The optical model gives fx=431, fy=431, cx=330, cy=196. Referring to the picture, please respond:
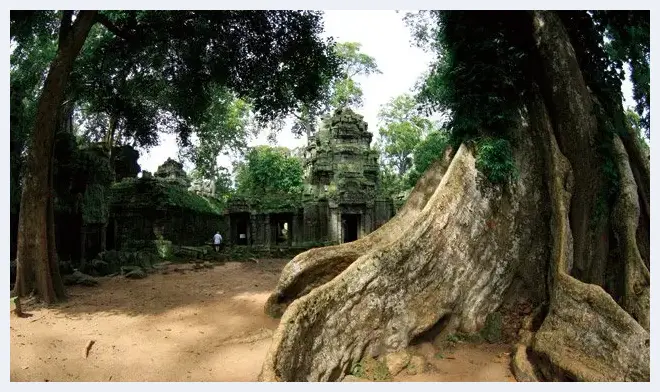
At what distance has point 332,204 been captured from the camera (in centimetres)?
1861

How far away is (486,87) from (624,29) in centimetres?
213

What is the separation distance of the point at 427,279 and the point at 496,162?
6.05 ft

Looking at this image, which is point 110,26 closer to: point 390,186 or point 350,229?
point 350,229

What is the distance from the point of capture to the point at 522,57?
6.31 metres

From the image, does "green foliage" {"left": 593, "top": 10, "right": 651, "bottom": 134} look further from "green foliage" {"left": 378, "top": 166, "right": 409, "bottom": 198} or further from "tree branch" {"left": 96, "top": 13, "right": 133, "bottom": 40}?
"green foliage" {"left": 378, "top": 166, "right": 409, "bottom": 198}

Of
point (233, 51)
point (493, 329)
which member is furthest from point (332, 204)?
point (493, 329)

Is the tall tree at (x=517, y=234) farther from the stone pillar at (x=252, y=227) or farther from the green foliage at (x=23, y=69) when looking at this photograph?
the stone pillar at (x=252, y=227)

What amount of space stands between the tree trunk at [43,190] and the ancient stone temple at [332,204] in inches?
419

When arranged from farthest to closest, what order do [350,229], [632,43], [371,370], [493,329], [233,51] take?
[350,229]
[233,51]
[632,43]
[493,329]
[371,370]

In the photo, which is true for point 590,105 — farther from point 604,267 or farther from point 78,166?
point 78,166

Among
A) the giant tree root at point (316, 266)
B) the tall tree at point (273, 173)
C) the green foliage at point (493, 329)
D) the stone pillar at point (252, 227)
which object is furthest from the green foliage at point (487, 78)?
the tall tree at point (273, 173)

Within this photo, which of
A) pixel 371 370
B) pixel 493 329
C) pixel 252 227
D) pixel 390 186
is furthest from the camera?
pixel 390 186

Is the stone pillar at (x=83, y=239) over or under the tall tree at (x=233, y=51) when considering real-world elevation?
under

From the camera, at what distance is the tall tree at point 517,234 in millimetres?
4285
